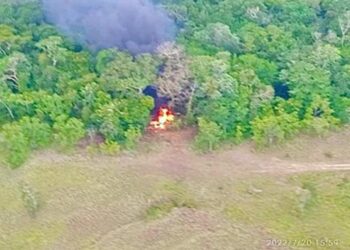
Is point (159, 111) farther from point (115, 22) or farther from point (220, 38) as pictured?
point (115, 22)

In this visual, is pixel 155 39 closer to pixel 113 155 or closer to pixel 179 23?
pixel 179 23

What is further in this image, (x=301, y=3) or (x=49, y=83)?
(x=301, y=3)

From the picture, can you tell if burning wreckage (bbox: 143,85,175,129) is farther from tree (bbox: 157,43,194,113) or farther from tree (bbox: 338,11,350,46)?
tree (bbox: 338,11,350,46)

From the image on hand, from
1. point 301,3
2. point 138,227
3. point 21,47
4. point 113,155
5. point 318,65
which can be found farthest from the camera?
point 301,3

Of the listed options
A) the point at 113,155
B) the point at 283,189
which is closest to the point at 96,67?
the point at 113,155

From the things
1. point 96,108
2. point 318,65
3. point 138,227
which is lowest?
point 138,227

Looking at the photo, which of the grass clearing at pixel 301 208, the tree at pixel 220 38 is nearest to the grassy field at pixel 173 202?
the grass clearing at pixel 301 208
